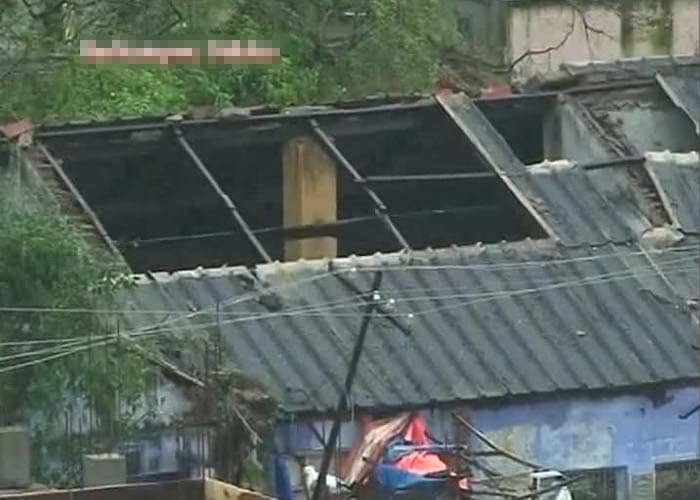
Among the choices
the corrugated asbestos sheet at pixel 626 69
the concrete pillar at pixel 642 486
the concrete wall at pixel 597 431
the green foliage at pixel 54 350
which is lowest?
the concrete pillar at pixel 642 486

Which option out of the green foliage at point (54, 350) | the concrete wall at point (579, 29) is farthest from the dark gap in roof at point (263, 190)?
the concrete wall at point (579, 29)

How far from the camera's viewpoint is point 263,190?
17.0 metres

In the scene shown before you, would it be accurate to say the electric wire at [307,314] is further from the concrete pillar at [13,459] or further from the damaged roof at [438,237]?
the concrete pillar at [13,459]

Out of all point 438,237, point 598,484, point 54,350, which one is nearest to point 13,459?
point 54,350

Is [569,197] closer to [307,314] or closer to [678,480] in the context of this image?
[678,480]

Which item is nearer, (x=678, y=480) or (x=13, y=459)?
(x=13, y=459)

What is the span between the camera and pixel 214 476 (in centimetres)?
1330

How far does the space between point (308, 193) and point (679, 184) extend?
2.51 meters

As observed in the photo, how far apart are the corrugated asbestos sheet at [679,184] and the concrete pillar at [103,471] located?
5173 millimetres

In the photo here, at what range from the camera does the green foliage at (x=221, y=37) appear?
1366 centimetres

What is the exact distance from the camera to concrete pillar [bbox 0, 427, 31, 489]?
1189 cm

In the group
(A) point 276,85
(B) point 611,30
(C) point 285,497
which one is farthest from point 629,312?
(B) point 611,30

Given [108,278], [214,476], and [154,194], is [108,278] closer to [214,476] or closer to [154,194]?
[214,476]
